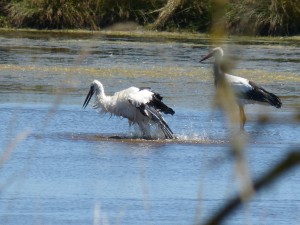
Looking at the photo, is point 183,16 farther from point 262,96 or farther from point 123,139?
point 123,139

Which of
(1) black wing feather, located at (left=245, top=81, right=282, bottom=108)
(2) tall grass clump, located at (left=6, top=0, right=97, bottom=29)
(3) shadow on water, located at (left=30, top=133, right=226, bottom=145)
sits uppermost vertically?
(1) black wing feather, located at (left=245, top=81, right=282, bottom=108)

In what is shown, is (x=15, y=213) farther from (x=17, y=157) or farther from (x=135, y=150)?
(x=135, y=150)

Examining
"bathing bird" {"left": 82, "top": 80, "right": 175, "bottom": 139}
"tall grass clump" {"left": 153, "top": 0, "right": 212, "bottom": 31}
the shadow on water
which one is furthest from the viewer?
"tall grass clump" {"left": 153, "top": 0, "right": 212, "bottom": 31}

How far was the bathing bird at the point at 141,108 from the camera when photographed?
10.5 m

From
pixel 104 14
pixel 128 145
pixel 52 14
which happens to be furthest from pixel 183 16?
pixel 128 145

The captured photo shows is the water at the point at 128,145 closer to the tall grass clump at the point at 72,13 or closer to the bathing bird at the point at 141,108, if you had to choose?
the bathing bird at the point at 141,108

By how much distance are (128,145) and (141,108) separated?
1.93 ft

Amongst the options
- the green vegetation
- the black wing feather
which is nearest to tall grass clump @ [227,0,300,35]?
the green vegetation

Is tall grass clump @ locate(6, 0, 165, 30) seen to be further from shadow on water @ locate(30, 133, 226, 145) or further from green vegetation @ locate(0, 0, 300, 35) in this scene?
shadow on water @ locate(30, 133, 226, 145)

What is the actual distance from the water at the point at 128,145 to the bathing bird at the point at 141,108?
0.78 ft

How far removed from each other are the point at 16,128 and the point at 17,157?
2.28 metres

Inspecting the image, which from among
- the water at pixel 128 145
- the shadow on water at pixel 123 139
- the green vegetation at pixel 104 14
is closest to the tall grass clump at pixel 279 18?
the green vegetation at pixel 104 14

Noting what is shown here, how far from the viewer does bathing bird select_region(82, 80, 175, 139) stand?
10539mm

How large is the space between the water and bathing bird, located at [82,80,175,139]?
239 mm
